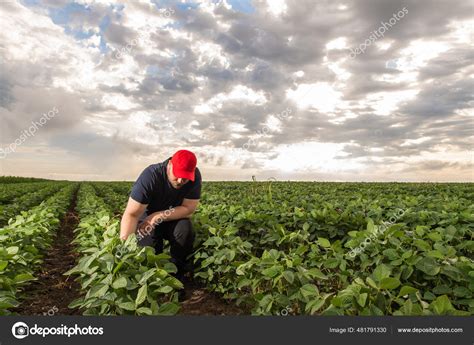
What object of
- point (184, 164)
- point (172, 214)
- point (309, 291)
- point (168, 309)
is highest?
point (184, 164)

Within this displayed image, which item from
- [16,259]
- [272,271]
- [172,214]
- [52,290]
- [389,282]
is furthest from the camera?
[52,290]

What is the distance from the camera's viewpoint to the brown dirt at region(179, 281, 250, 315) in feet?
14.3

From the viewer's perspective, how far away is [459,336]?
7.68 feet

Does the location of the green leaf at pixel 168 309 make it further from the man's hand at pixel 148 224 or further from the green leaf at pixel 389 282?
the man's hand at pixel 148 224

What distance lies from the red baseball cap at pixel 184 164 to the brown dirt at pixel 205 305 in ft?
4.74

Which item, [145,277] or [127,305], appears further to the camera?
[145,277]

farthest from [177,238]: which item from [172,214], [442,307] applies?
[442,307]

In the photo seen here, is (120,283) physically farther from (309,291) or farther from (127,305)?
(309,291)

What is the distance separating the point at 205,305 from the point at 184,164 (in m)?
1.62

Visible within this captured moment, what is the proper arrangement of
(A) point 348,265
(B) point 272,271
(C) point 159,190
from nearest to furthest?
(B) point 272,271, (A) point 348,265, (C) point 159,190

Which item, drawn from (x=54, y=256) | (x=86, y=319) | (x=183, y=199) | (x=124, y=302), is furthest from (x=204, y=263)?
(x=54, y=256)

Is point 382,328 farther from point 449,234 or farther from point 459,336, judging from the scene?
point 449,234

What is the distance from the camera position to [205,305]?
14.9ft

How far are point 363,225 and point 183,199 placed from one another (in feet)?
8.10
